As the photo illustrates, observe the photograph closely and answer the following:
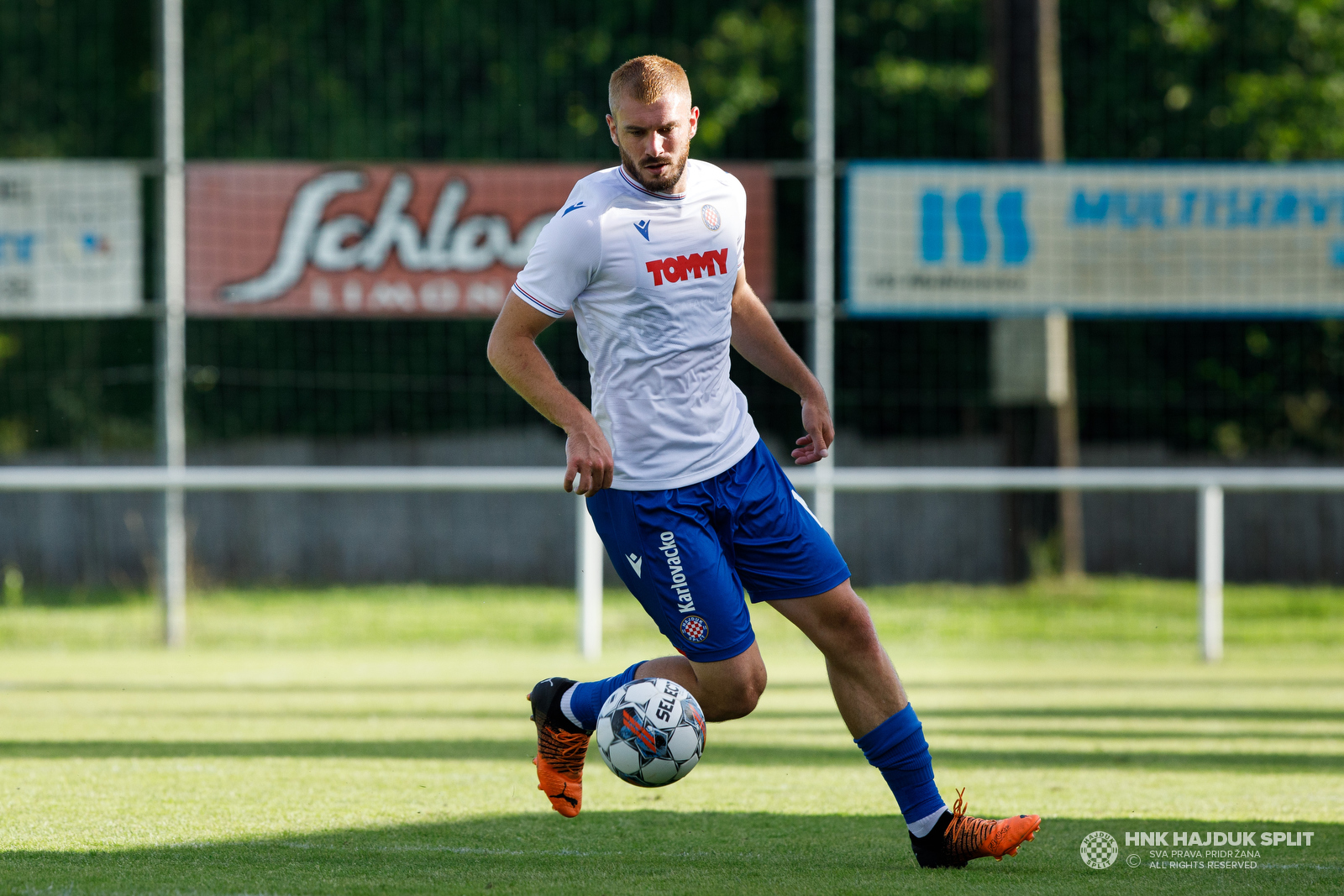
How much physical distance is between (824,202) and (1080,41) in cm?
826

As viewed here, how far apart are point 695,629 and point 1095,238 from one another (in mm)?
9071

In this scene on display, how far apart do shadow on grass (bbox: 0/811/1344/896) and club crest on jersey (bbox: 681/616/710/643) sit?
606mm

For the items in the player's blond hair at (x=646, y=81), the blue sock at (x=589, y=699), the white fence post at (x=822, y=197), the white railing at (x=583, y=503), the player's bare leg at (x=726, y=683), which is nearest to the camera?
the player's blond hair at (x=646, y=81)

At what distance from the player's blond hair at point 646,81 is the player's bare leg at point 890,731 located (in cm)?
138

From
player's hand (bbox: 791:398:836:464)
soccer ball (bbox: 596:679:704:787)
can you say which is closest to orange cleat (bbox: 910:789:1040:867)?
soccer ball (bbox: 596:679:704:787)

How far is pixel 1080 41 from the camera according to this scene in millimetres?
19344

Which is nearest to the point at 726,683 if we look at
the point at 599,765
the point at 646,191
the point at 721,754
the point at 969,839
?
the point at 969,839

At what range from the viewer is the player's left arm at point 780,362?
4910mm

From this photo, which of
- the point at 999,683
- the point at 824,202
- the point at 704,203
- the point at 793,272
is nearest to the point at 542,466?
the point at 793,272

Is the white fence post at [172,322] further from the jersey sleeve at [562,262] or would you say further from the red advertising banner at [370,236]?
the jersey sleeve at [562,262]

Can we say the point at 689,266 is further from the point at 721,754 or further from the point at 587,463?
the point at 721,754

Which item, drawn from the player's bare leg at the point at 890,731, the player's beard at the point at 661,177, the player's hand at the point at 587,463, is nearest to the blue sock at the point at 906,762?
the player's bare leg at the point at 890,731

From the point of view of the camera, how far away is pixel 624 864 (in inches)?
178

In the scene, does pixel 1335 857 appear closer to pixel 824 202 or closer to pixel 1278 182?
pixel 824 202
